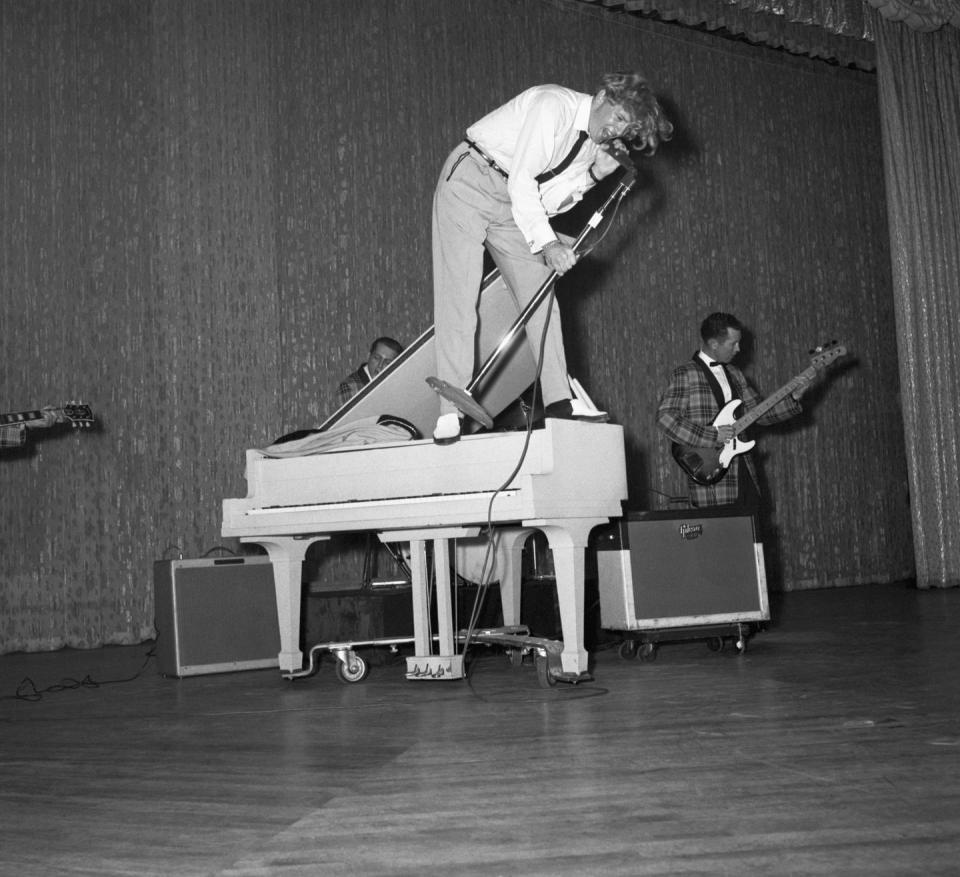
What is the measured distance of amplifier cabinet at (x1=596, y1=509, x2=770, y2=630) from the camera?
340 centimetres

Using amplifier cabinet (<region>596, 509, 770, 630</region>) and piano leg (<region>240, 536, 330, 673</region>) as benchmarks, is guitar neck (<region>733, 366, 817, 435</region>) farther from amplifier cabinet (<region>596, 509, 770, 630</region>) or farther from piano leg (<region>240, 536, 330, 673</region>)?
piano leg (<region>240, 536, 330, 673</region>)

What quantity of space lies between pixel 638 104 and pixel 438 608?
1389 mm

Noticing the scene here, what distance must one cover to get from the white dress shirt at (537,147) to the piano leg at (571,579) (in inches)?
27.6

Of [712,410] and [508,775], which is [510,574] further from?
[508,775]

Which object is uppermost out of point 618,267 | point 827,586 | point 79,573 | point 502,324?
point 618,267

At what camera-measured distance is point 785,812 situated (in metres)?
1.44

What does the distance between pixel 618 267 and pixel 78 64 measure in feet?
9.83

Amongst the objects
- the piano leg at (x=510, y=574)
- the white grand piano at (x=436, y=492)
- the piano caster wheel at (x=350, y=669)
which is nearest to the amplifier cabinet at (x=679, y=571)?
the piano leg at (x=510, y=574)

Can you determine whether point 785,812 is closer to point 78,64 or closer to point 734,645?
point 734,645

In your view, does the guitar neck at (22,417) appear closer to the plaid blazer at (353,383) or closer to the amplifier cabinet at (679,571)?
the plaid blazer at (353,383)

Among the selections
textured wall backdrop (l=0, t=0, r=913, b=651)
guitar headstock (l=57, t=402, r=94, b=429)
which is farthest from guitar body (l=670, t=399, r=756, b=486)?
guitar headstock (l=57, t=402, r=94, b=429)

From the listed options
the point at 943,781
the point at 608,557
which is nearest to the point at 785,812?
the point at 943,781

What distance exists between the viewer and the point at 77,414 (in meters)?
4.38

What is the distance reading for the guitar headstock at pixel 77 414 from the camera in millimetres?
4359
